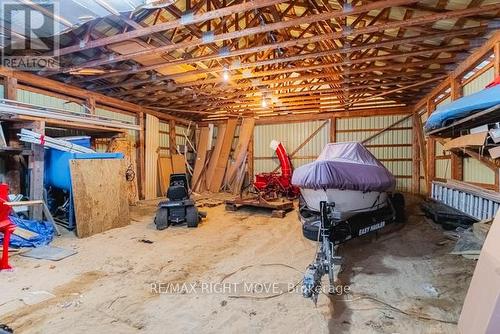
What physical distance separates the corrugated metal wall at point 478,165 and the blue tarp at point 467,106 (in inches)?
66.7

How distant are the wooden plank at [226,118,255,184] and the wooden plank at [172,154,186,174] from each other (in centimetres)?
166

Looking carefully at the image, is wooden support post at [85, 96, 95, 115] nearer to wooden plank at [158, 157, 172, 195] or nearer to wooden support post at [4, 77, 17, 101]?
wooden support post at [4, 77, 17, 101]

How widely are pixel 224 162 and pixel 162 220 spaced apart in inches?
209

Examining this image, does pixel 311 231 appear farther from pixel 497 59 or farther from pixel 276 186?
pixel 276 186

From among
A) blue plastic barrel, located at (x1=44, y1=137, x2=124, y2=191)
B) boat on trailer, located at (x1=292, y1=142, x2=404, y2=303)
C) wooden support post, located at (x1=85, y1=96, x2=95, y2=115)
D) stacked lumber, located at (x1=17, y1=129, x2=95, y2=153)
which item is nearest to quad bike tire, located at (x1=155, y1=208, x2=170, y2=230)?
blue plastic barrel, located at (x1=44, y1=137, x2=124, y2=191)

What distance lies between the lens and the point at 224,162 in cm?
1017

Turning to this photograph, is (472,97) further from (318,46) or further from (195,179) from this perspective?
(195,179)

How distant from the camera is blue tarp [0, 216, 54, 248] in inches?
152

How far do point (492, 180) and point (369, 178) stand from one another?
208cm

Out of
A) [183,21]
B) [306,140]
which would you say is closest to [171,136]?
[306,140]

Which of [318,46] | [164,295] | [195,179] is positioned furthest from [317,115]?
[164,295]

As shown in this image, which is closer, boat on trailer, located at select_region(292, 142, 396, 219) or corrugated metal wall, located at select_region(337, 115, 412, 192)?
boat on trailer, located at select_region(292, 142, 396, 219)

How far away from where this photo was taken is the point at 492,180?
4.13 metres

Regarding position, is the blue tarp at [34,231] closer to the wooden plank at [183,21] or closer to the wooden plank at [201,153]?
the wooden plank at [183,21]
